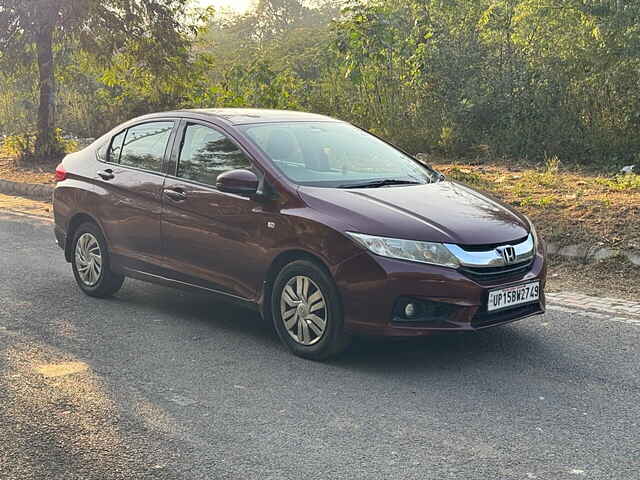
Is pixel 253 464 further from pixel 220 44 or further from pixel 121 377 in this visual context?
pixel 220 44

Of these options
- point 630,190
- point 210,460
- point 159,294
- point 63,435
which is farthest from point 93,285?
point 630,190

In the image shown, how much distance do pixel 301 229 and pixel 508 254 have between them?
133 centimetres

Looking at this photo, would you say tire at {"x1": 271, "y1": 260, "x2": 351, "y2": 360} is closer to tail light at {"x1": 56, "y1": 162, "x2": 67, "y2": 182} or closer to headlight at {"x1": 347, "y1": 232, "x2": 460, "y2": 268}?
headlight at {"x1": 347, "y1": 232, "x2": 460, "y2": 268}

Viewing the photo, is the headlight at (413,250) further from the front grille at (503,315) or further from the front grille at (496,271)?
the front grille at (503,315)

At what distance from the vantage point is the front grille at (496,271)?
571 cm

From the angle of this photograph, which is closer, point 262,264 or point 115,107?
point 262,264

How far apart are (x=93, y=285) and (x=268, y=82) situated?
10517mm

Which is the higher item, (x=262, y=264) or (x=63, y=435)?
(x=262, y=264)

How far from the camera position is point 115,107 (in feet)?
71.3

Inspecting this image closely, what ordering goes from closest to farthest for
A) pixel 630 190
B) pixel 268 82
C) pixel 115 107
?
1. pixel 630 190
2. pixel 268 82
3. pixel 115 107

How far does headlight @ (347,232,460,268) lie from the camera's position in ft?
18.5

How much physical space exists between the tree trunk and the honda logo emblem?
13851 millimetres

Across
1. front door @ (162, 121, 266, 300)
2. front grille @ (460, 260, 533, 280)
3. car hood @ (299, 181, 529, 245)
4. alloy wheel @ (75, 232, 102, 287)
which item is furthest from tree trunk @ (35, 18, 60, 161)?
front grille @ (460, 260, 533, 280)

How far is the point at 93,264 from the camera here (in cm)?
792
